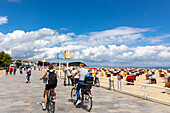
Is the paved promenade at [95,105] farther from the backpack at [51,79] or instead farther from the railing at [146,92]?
the backpack at [51,79]

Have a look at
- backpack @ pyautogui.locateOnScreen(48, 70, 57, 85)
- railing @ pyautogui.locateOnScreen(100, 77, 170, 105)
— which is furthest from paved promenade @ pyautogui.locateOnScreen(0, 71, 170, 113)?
backpack @ pyautogui.locateOnScreen(48, 70, 57, 85)

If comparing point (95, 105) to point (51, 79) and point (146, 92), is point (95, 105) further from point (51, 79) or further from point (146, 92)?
point (146, 92)

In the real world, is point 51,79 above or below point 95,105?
above

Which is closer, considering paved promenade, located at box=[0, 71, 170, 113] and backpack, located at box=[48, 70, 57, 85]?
backpack, located at box=[48, 70, 57, 85]

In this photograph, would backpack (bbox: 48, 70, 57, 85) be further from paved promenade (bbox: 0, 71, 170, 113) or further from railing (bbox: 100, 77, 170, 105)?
railing (bbox: 100, 77, 170, 105)

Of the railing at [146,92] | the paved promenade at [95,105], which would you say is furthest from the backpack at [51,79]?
the railing at [146,92]

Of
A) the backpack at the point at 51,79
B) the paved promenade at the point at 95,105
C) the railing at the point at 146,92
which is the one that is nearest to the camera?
the backpack at the point at 51,79

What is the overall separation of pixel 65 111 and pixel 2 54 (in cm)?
8531

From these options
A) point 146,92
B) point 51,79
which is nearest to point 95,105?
point 51,79

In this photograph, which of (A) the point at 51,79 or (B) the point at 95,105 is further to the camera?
(B) the point at 95,105

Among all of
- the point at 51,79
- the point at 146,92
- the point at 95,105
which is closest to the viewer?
the point at 51,79

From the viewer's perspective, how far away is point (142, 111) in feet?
17.9

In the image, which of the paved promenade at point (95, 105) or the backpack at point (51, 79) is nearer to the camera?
the backpack at point (51, 79)

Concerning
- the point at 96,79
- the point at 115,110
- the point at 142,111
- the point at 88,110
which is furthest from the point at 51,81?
the point at 96,79
